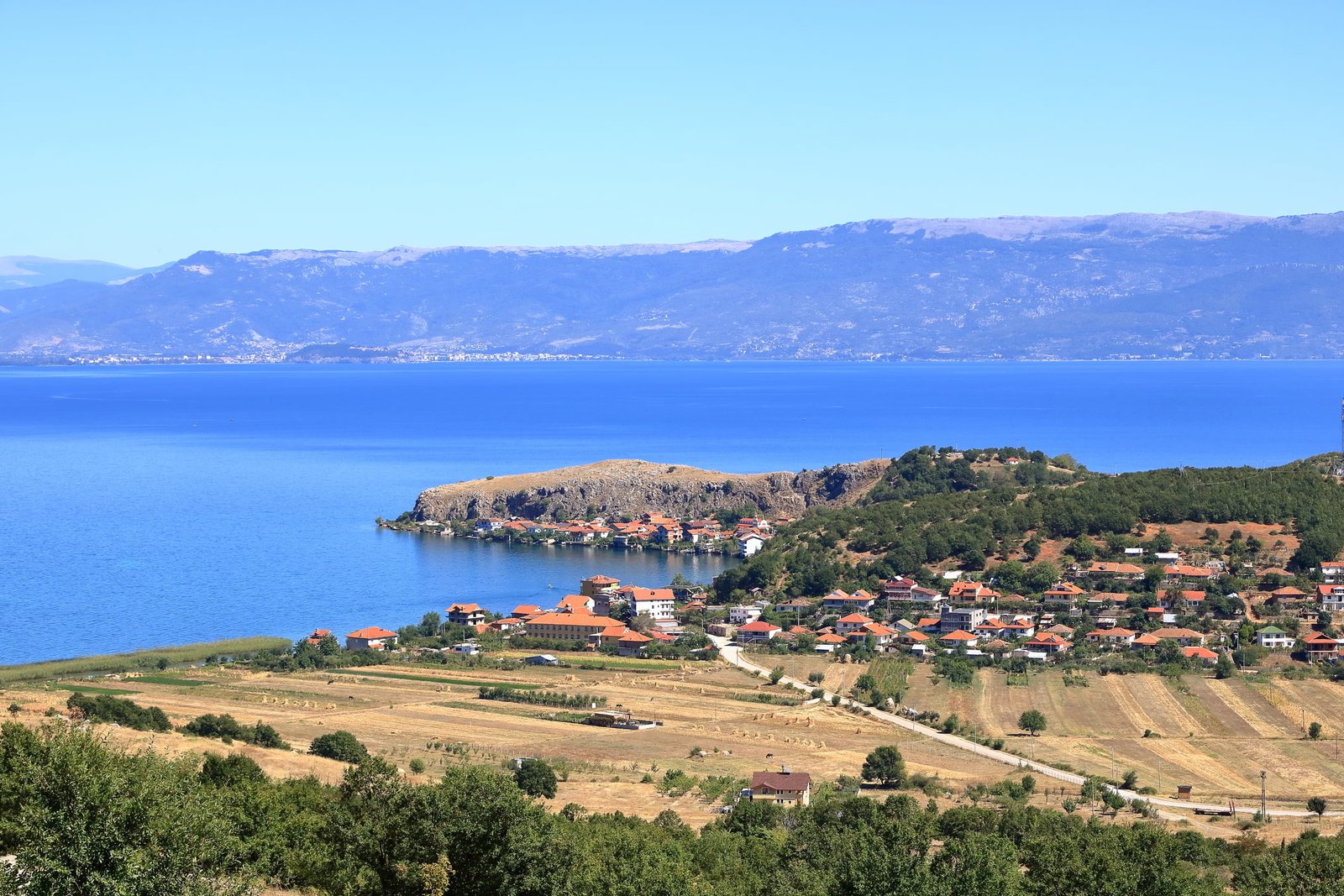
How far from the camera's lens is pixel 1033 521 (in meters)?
63.2

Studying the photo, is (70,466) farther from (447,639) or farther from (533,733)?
(533,733)

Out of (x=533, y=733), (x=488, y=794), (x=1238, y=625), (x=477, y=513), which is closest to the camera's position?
(x=488, y=794)

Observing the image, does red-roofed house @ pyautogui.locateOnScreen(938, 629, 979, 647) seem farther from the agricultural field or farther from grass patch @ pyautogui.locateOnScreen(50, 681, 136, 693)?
grass patch @ pyautogui.locateOnScreen(50, 681, 136, 693)

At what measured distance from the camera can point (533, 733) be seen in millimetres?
38938

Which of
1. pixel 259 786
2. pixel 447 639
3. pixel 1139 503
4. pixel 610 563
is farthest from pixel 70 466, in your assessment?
pixel 259 786

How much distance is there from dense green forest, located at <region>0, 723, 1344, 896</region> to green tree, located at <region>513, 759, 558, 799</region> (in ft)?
12.6

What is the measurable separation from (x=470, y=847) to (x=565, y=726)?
1909cm

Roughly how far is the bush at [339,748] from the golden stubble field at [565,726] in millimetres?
735

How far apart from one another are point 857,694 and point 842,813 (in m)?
15.8

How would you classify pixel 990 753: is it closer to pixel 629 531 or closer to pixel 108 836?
pixel 108 836

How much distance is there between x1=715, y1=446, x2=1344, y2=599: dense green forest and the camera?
2382 inches

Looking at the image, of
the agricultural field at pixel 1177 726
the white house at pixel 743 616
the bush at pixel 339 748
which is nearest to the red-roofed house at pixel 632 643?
the white house at pixel 743 616

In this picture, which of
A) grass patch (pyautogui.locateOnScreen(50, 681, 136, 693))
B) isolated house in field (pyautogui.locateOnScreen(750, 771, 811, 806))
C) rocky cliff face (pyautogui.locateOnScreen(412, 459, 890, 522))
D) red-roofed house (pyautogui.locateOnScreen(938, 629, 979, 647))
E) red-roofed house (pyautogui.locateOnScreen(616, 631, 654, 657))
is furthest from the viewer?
rocky cliff face (pyautogui.locateOnScreen(412, 459, 890, 522))

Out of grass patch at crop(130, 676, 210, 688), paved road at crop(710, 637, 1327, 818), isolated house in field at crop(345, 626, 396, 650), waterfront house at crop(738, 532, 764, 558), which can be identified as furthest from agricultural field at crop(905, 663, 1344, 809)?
waterfront house at crop(738, 532, 764, 558)
